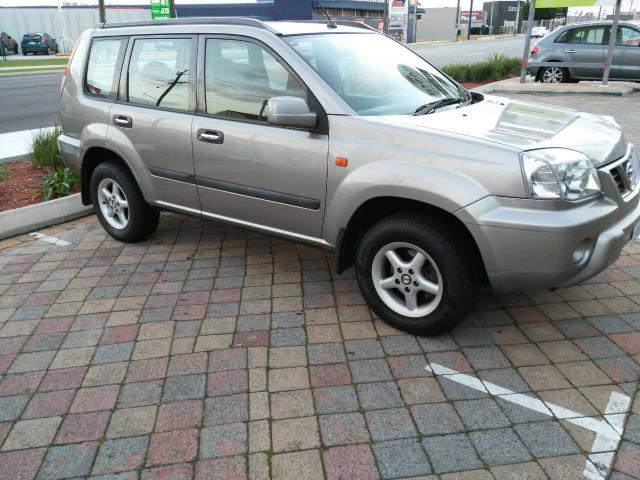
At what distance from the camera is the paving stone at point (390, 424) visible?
2.62m

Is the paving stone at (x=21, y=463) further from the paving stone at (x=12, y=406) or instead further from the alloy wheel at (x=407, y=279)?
the alloy wheel at (x=407, y=279)

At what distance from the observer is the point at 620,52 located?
13648 millimetres

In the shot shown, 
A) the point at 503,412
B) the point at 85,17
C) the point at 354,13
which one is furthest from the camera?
the point at 354,13

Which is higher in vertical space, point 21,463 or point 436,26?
point 436,26

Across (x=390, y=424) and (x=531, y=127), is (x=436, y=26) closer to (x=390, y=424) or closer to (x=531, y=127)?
(x=531, y=127)

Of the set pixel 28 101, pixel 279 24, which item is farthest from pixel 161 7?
pixel 279 24

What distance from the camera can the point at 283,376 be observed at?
10.1 feet

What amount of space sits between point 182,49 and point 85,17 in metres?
46.8

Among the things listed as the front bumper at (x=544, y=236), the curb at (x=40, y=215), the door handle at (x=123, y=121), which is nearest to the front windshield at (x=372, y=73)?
the front bumper at (x=544, y=236)

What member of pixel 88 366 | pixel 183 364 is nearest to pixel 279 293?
pixel 183 364

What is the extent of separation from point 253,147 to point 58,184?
3474 millimetres

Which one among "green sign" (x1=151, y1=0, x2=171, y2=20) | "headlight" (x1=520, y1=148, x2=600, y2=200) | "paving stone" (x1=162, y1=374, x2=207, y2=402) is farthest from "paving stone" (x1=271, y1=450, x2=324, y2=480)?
"green sign" (x1=151, y1=0, x2=171, y2=20)

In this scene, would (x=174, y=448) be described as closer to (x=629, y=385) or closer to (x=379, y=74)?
(x=629, y=385)

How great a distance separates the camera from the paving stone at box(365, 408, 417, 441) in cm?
262
